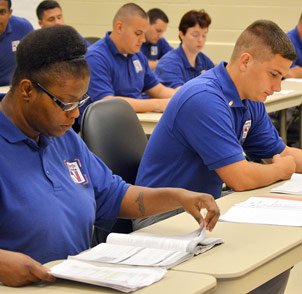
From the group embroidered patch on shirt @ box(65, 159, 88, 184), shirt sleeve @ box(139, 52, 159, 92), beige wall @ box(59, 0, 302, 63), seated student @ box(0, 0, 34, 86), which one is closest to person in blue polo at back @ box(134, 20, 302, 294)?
embroidered patch on shirt @ box(65, 159, 88, 184)

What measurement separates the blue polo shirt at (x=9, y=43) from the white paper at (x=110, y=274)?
4359mm

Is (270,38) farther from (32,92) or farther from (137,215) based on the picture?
(32,92)

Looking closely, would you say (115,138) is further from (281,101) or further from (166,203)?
(281,101)

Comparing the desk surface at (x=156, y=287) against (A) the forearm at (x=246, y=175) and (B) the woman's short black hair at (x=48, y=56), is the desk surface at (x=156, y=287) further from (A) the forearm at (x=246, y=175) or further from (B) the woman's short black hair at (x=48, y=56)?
(A) the forearm at (x=246, y=175)

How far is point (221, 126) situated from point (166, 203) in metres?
0.61

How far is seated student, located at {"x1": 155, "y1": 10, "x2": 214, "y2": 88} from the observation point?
605 centimetres

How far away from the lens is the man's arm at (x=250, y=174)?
2.85 m

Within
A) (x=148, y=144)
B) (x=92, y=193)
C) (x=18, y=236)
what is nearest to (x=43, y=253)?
(x=18, y=236)

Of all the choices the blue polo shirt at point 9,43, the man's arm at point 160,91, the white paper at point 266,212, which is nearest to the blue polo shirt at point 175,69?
the man's arm at point 160,91

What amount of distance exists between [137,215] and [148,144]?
0.71 m

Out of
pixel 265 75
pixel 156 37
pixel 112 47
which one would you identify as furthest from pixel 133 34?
pixel 156 37

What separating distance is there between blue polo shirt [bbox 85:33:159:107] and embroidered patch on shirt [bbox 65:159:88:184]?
2.71m

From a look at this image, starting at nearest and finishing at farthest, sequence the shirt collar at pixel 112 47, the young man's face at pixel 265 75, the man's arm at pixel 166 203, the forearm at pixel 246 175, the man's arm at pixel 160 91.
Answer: the man's arm at pixel 166 203 → the forearm at pixel 246 175 → the young man's face at pixel 265 75 → the shirt collar at pixel 112 47 → the man's arm at pixel 160 91

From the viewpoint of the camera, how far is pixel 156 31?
808 centimetres
